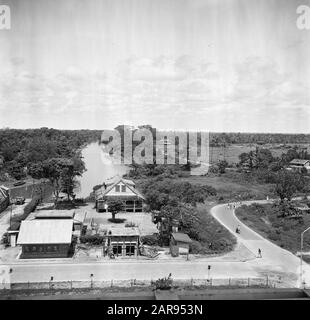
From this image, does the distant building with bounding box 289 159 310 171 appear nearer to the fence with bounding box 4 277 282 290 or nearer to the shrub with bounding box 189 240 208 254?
the shrub with bounding box 189 240 208 254

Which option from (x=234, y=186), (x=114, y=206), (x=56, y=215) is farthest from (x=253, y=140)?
(x=56, y=215)

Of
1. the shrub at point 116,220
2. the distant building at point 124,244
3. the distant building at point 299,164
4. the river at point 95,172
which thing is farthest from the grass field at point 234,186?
the distant building at point 124,244

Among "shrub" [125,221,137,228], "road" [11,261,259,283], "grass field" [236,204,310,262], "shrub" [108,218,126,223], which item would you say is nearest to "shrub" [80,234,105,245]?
"road" [11,261,259,283]

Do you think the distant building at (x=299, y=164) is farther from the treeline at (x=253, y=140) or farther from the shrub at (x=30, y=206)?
the treeline at (x=253, y=140)

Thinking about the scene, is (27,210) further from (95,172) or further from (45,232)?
(95,172)
